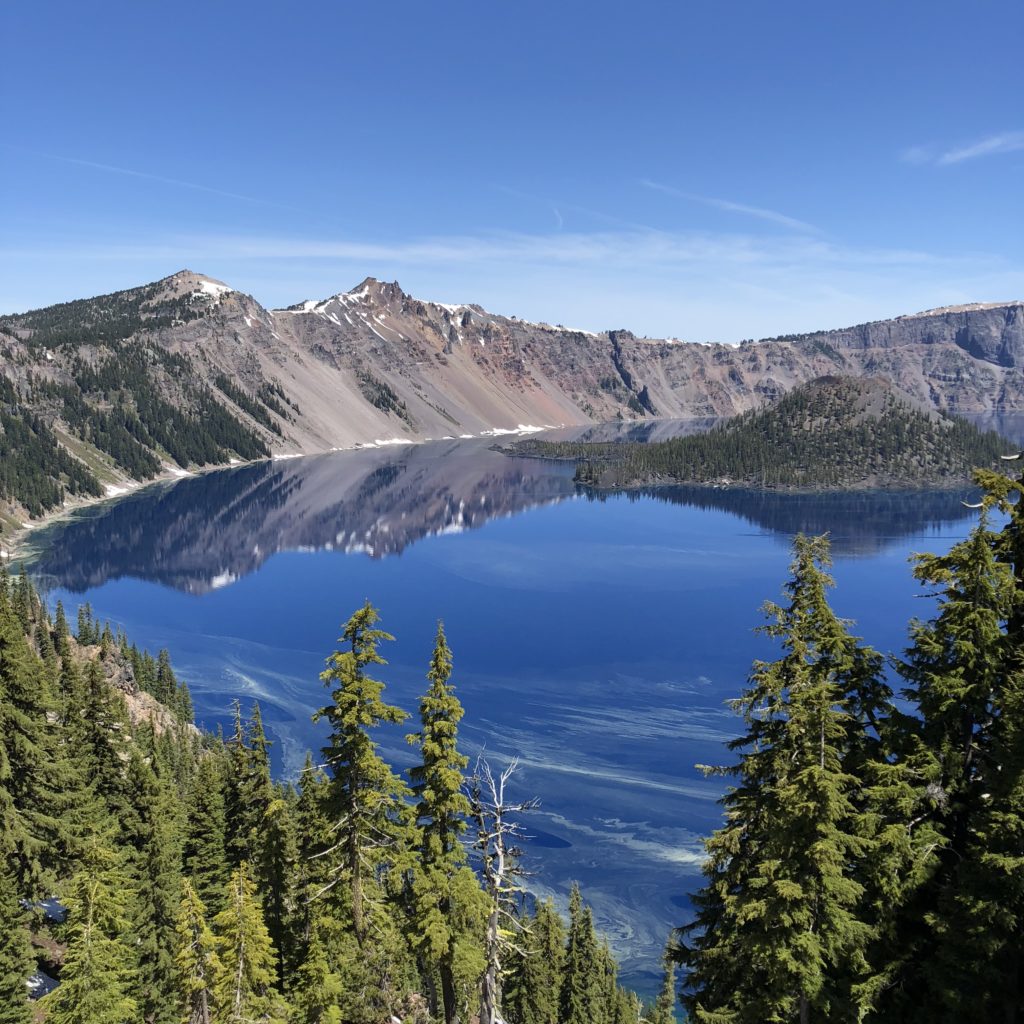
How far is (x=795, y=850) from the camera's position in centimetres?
1819

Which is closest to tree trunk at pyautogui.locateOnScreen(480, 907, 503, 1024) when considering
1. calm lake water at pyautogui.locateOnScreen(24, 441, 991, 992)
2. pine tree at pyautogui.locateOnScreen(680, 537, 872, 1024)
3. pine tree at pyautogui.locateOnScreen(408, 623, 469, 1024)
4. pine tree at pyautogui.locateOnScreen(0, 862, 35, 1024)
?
pine tree at pyautogui.locateOnScreen(680, 537, 872, 1024)

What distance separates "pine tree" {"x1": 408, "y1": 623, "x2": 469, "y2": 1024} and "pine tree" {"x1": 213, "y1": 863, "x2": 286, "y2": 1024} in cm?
426

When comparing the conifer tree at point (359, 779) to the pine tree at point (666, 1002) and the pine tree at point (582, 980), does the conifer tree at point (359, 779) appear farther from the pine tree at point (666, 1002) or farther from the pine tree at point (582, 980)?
the pine tree at point (582, 980)

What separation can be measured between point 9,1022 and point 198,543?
6456 inches

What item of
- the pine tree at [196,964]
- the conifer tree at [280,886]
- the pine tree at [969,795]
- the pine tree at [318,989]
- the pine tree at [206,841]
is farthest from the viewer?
the pine tree at [206,841]

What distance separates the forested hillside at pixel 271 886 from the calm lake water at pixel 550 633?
1455 cm

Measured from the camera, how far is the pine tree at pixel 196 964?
22.9 metres

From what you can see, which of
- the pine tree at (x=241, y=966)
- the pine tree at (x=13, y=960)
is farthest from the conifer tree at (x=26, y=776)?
the pine tree at (x=241, y=966)

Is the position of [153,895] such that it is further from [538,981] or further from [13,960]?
[538,981]

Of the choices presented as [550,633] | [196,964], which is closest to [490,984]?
[196,964]

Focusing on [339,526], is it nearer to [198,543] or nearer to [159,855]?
[198,543]

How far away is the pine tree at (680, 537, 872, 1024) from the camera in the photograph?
58.5ft

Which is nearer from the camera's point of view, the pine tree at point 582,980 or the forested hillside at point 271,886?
the forested hillside at point 271,886

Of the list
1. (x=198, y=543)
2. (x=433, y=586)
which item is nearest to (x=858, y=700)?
(x=433, y=586)
